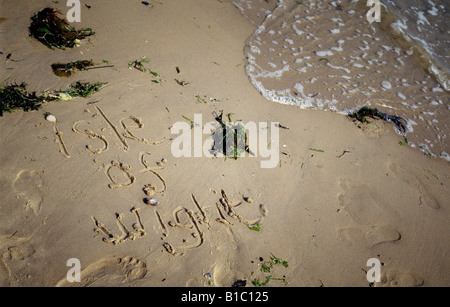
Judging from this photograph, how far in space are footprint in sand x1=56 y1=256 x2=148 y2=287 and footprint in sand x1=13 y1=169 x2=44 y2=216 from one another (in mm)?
761

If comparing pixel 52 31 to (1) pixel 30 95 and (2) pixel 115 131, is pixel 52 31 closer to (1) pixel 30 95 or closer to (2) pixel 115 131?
(1) pixel 30 95

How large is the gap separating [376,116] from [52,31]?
5.15 m

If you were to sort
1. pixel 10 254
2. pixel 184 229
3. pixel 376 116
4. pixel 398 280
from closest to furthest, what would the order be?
pixel 10 254, pixel 184 229, pixel 398 280, pixel 376 116

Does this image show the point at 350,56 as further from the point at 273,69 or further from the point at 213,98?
the point at 213,98

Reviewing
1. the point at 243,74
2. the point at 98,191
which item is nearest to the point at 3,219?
the point at 98,191

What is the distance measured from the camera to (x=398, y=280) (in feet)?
8.92

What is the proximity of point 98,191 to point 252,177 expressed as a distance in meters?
1.74

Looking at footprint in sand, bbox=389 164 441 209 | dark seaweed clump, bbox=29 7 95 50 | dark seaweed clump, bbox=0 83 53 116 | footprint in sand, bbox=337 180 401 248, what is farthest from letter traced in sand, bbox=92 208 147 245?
footprint in sand, bbox=389 164 441 209

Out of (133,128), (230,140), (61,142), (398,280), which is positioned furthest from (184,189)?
(398,280)

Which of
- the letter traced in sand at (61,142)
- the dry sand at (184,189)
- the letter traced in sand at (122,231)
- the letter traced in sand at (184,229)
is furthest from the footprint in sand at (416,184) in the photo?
the letter traced in sand at (61,142)

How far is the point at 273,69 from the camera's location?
4461mm

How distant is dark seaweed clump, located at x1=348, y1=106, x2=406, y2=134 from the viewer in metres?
4.05

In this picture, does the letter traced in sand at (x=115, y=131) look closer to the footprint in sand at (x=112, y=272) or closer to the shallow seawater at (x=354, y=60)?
the footprint in sand at (x=112, y=272)

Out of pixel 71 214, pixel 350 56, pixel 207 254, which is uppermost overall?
pixel 350 56
